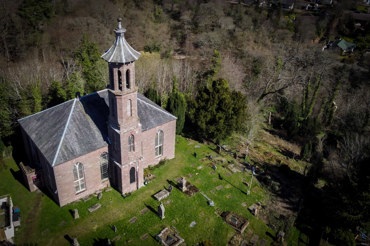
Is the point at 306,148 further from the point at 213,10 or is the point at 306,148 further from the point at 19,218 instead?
the point at 213,10

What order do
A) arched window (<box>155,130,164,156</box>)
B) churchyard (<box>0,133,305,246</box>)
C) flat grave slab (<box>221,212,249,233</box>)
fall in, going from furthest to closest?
arched window (<box>155,130,164,156</box>) → flat grave slab (<box>221,212,249,233</box>) → churchyard (<box>0,133,305,246</box>)

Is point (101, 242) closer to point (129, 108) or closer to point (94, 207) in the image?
point (94, 207)

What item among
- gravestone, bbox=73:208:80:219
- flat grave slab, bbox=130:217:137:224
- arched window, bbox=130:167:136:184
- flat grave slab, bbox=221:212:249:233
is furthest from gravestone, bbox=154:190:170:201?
gravestone, bbox=73:208:80:219

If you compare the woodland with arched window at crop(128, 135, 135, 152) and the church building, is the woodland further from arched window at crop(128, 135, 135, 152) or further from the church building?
arched window at crop(128, 135, 135, 152)

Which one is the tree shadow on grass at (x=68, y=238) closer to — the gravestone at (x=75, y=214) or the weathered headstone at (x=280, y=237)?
the gravestone at (x=75, y=214)

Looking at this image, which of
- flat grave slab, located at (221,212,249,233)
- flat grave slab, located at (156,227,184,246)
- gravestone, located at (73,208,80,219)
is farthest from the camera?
flat grave slab, located at (221,212,249,233)

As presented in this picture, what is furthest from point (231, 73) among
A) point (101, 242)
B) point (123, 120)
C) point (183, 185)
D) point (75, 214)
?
point (101, 242)
